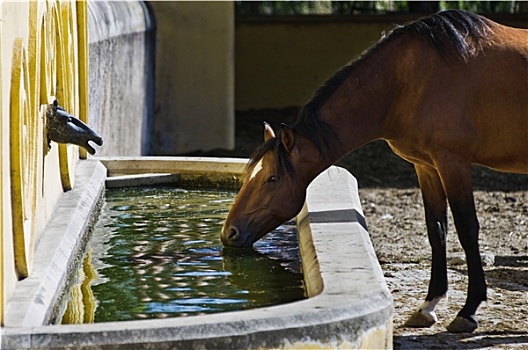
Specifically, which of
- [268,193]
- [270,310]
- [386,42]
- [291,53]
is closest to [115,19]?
[386,42]

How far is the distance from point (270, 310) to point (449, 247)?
161 inches

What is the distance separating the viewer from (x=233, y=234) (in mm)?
4559

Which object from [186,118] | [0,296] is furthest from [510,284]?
[186,118]

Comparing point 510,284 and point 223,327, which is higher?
point 223,327

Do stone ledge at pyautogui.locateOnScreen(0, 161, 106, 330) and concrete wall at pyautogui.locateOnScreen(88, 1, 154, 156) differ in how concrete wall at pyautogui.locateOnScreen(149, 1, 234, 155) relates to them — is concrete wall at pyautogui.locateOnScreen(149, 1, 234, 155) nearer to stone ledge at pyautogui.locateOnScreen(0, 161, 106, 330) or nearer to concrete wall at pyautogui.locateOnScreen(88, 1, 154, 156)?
concrete wall at pyautogui.locateOnScreen(88, 1, 154, 156)

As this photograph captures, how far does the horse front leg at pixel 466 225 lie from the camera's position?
4496mm

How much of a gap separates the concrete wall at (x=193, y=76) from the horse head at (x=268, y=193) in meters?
6.80

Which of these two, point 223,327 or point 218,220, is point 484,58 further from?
point 223,327

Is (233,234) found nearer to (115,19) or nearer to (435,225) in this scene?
(435,225)

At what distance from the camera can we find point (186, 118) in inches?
451

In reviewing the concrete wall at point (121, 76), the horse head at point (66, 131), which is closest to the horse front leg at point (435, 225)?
the horse head at point (66, 131)

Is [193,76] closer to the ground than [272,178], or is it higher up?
higher up

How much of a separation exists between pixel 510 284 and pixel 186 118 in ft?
20.5

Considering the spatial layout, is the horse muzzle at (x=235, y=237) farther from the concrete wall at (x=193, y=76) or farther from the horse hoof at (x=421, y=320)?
the concrete wall at (x=193, y=76)
